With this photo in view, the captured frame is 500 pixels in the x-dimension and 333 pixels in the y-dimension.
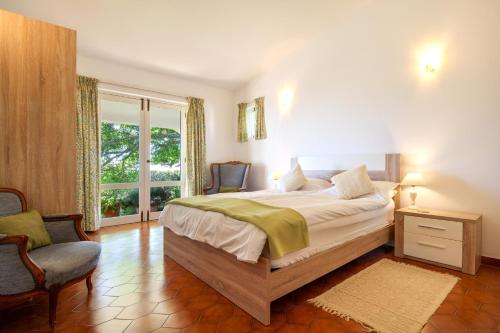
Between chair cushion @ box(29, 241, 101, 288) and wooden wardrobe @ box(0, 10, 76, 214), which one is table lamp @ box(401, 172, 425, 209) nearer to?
chair cushion @ box(29, 241, 101, 288)

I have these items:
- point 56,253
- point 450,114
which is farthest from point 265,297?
point 450,114

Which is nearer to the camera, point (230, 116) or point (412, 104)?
point (412, 104)

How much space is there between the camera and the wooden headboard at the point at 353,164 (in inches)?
128

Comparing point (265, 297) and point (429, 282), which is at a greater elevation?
point (265, 297)

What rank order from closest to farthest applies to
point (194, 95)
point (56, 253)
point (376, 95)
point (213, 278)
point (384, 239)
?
point (56, 253)
point (213, 278)
point (384, 239)
point (376, 95)
point (194, 95)

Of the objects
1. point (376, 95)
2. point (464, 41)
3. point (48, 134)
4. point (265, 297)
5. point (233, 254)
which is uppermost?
point (464, 41)

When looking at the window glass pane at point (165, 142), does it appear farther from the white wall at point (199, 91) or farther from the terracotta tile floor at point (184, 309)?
the terracotta tile floor at point (184, 309)

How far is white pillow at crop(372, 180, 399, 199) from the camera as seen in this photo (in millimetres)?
3072

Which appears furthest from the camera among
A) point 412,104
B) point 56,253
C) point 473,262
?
point 412,104

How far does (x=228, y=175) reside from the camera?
5215 mm

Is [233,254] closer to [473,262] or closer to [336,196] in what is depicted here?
[336,196]

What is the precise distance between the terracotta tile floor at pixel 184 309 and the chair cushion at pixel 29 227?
1.61ft

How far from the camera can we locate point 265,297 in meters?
1.67

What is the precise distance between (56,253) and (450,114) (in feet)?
13.3
